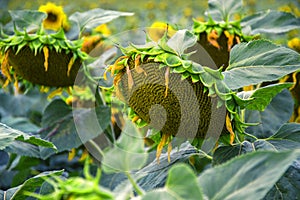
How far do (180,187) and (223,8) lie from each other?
63cm

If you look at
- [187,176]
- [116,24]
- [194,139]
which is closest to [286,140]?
[194,139]

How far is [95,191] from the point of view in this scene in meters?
0.36

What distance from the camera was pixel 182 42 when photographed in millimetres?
651

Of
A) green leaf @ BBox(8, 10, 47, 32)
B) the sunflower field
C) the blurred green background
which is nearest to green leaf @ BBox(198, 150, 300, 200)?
the sunflower field

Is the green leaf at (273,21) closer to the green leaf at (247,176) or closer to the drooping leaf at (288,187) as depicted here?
the drooping leaf at (288,187)

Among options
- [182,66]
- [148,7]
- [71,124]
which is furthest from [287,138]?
[148,7]

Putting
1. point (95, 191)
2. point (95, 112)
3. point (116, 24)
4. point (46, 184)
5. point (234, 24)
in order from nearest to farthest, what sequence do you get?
point (95, 191)
point (46, 184)
point (234, 24)
point (95, 112)
point (116, 24)

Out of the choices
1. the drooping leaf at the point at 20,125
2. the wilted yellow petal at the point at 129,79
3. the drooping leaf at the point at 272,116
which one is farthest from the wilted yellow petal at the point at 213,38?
the drooping leaf at the point at 20,125

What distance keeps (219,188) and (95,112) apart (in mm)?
633

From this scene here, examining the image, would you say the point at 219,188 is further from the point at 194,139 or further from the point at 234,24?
the point at 234,24

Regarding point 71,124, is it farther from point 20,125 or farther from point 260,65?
point 260,65

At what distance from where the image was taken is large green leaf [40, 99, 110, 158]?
98cm

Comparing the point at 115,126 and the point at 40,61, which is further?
the point at 115,126

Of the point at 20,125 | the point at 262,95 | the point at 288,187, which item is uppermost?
the point at 262,95
